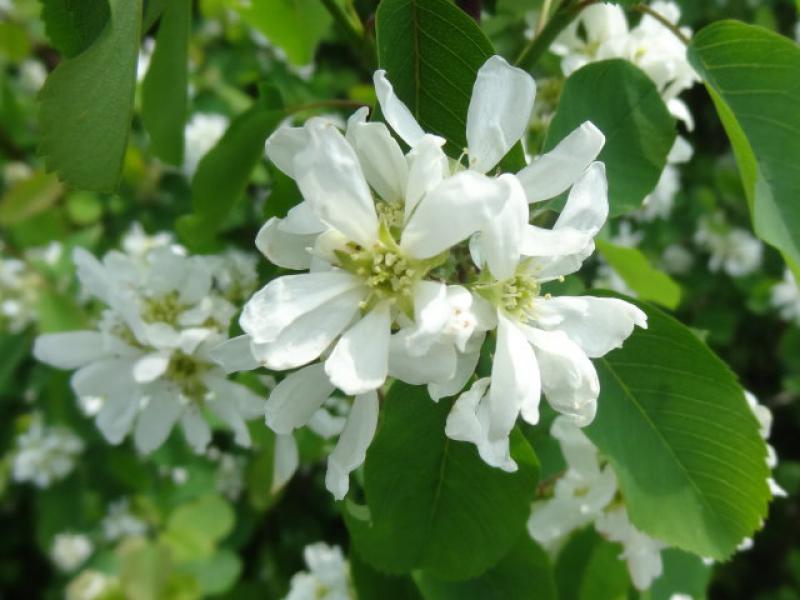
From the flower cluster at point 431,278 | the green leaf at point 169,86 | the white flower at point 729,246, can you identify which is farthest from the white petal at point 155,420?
the white flower at point 729,246

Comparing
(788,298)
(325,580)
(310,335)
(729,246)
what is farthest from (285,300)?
(729,246)

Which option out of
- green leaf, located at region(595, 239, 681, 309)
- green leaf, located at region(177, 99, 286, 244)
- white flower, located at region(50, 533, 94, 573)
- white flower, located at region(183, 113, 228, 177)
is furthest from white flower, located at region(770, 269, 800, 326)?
white flower, located at region(50, 533, 94, 573)

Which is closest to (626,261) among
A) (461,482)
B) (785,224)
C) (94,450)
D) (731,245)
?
(785,224)

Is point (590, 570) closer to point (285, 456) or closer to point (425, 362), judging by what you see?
point (285, 456)

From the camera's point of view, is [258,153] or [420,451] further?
[258,153]

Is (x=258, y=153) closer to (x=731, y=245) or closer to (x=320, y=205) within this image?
(x=320, y=205)

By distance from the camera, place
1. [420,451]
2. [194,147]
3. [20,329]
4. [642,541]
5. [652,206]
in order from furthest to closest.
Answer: [652,206] < [194,147] < [20,329] < [642,541] < [420,451]

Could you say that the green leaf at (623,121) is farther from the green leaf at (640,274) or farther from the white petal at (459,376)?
the white petal at (459,376)
